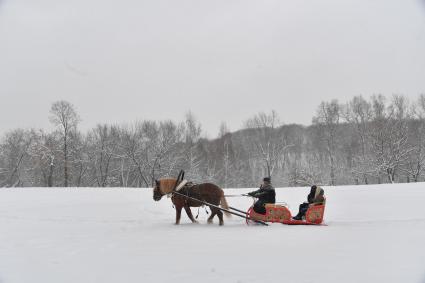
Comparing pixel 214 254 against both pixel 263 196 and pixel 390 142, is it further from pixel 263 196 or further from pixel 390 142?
pixel 390 142

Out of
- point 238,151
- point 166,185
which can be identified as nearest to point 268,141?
point 238,151

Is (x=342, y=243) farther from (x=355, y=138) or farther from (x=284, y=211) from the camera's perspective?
(x=355, y=138)

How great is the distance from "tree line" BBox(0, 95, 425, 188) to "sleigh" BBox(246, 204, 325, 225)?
107 feet

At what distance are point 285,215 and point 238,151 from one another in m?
40.7

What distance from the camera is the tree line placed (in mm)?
43906

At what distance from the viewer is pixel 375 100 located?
166 feet

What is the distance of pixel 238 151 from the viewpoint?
5109cm

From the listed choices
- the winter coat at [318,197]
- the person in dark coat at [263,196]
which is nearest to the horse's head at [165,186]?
the person in dark coat at [263,196]

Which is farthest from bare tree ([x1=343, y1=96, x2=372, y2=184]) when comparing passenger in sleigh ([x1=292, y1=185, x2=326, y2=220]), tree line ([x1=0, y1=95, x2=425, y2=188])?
passenger in sleigh ([x1=292, y1=185, x2=326, y2=220])

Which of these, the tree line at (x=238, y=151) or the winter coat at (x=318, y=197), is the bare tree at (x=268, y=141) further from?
the winter coat at (x=318, y=197)

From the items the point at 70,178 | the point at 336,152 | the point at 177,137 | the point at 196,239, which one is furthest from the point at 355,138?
the point at 196,239

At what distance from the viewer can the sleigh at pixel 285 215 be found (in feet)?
33.7

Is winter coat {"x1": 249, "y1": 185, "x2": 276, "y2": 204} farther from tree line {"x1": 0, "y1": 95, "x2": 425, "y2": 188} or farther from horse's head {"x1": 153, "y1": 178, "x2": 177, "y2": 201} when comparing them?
tree line {"x1": 0, "y1": 95, "x2": 425, "y2": 188}

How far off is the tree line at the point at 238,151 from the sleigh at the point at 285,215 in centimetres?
3249
